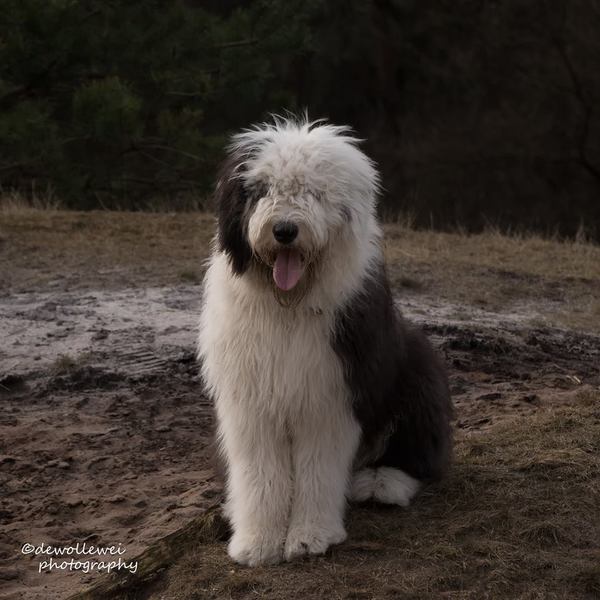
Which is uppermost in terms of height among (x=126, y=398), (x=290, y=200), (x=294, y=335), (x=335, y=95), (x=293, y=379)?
(x=335, y=95)

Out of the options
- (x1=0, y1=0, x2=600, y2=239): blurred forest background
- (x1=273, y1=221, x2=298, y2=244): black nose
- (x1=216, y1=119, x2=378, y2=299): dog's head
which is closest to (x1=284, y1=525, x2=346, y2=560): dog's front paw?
Answer: (x1=216, y1=119, x2=378, y2=299): dog's head

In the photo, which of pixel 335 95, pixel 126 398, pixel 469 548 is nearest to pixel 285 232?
pixel 469 548

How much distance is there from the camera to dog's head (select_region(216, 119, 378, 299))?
3725 mm

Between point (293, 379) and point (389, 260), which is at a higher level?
point (293, 379)

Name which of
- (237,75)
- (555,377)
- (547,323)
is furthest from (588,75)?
(555,377)

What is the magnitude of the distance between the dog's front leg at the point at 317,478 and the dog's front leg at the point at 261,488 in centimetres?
4

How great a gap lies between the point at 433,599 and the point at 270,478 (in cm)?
73

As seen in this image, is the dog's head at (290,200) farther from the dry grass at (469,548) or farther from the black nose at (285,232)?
the dry grass at (469,548)

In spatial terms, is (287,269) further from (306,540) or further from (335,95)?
(335,95)

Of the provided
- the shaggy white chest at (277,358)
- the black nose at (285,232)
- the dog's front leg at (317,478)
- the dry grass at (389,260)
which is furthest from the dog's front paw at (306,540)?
the dry grass at (389,260)

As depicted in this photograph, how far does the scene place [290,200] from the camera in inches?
147

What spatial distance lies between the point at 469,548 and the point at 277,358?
1022mm

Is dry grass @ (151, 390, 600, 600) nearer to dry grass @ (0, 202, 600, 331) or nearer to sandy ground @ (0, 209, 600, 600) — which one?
sandy ground @ (0, 209, 600, 600)

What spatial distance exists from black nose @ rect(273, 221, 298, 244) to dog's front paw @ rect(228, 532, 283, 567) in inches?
43.8
